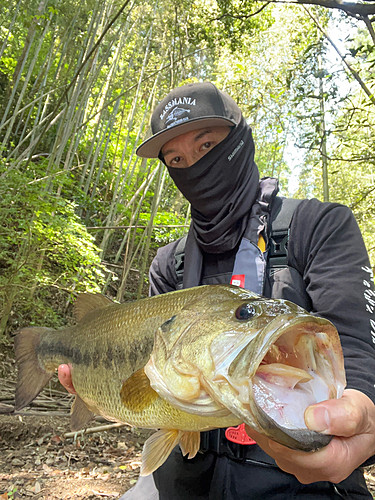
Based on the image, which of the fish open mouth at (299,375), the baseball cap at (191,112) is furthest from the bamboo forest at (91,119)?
the fish open mouth at (299,375)

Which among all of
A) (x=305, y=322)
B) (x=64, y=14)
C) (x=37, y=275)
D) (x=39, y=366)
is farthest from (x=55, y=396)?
(x=64, y=14)

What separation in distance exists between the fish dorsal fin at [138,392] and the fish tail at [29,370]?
0.99 metres

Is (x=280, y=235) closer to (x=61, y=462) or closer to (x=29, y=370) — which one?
(x=29, y=370)

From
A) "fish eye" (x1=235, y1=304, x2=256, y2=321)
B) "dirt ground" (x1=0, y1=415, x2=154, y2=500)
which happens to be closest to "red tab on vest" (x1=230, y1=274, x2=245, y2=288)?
"fish eye" (x1=235, y1=304, x2=256, y2=321)

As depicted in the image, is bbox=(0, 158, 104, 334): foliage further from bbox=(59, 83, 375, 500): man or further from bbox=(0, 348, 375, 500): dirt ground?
bbox=(59, 83, 375, 500): man

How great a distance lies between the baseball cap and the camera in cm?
226

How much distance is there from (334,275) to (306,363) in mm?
756

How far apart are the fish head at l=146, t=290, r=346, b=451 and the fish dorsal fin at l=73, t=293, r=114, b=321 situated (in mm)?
979

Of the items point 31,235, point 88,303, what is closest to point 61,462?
point 31,235

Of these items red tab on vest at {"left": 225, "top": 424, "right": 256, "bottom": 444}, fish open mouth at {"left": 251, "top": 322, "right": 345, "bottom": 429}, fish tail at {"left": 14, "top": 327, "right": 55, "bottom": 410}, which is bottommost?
fish tail at {"left": 14, "top": 327, "right": 55, "bottom": 410}

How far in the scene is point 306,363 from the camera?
106 centimetres

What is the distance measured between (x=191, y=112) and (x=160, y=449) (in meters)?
1.74

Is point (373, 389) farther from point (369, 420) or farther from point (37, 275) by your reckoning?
point (37, 275)

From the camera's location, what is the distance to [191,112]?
88.7 inches
